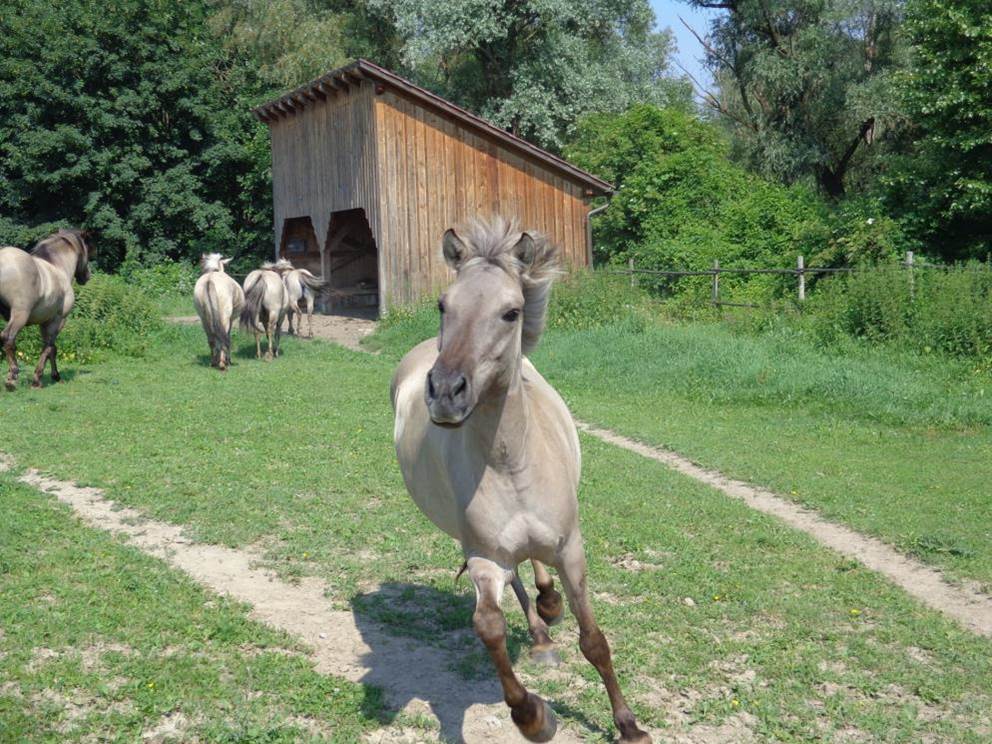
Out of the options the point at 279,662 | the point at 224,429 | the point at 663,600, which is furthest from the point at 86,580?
the point at 224,429

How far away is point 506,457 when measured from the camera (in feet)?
12.5

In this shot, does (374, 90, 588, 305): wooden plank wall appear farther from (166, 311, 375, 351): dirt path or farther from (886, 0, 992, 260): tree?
(886, 0, 992, 260): tree

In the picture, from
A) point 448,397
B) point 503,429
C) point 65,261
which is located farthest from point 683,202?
point 448,397

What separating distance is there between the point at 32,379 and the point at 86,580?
9.30 metres

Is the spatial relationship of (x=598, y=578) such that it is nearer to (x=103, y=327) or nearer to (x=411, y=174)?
(x=103, y=327)

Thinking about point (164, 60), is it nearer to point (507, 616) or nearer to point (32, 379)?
point (32, 379)

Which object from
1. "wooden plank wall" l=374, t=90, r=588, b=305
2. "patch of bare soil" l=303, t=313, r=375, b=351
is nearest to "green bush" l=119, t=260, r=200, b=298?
"patch of bare soil" l=303, t=313, r=375, b=351

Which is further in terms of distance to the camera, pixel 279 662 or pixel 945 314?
pixel 945 314

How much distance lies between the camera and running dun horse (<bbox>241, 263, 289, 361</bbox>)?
16.8m

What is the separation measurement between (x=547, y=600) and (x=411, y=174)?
17967mm

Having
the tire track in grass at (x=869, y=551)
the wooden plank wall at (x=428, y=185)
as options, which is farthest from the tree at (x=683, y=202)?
the tire track in grass at (x=869, y=551)

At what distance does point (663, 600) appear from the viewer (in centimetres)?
571

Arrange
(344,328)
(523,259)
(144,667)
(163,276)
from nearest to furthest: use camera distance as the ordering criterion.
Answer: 1. (523,259)
2. (144,667)
3. (344,328)
4. (163,276)

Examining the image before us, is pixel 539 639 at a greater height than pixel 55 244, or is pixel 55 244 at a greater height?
pixel 55 244
